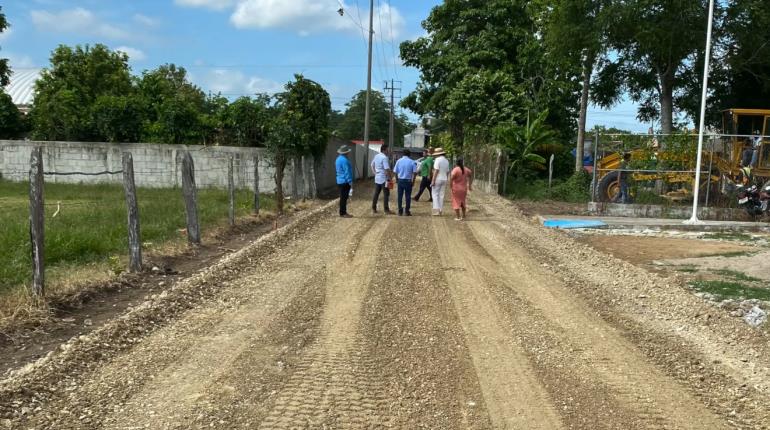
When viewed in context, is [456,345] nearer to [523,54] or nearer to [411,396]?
[411,396]

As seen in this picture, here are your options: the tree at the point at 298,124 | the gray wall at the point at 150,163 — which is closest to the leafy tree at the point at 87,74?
the gray wall at the point at 150,163

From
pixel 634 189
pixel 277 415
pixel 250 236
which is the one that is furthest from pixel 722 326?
pixel 634 189

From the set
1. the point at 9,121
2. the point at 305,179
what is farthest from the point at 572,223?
the point at 9,121

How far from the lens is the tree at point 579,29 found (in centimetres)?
1995

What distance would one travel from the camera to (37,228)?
6.09 metres

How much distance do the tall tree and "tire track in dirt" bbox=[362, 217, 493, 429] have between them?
555 inches

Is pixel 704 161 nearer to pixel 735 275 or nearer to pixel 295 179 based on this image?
pixel 735 275

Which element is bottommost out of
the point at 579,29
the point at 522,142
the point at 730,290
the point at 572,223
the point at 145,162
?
the point at 730,290

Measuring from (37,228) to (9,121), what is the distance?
25.6 m

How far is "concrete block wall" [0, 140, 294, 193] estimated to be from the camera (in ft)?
67.8

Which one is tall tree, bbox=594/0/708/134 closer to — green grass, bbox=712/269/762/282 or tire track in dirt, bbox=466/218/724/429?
green grass, bbox=712/269/762/282

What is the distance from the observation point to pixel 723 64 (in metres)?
21.4

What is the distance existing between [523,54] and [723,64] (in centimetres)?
1157

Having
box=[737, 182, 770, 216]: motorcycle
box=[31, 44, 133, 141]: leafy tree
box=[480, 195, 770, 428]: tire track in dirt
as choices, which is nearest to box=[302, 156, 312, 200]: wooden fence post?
box=[480, 195, 770, 428]: tire track in dirt
